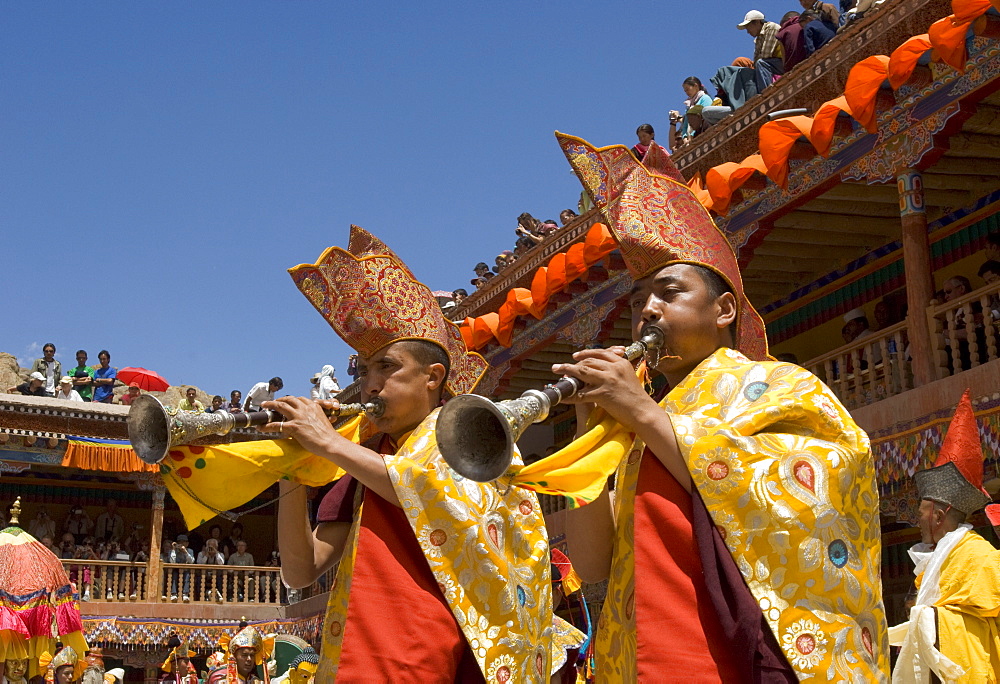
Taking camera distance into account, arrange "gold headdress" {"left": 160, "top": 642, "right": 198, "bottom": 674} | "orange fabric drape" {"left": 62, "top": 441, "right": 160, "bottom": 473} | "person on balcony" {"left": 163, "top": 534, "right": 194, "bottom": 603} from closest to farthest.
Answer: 1. "gold headdress" {"left": 160, "top": 642, "right": 198, "bottom": 674}
2. "orange fabric drape" {"left": 62, "top": 441, "right": 160, "bottom": 473}
3. "person on balcony" {"left": 163, "top": 534, "right": 194, "bottom": 603}

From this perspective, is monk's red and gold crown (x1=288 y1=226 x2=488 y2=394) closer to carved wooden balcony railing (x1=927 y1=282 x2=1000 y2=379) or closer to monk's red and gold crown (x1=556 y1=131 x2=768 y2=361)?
monk's red and gold crown (x1=556 y1=131 x2=768 y2=361)

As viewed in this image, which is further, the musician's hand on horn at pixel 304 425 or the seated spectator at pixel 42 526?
the seated spectator at pixel 42 526

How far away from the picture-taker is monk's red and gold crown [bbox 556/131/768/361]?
2996 mm

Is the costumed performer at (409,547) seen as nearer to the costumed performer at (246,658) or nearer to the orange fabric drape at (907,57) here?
the orange fabric drape at (907,57)

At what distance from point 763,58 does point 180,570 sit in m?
13.8

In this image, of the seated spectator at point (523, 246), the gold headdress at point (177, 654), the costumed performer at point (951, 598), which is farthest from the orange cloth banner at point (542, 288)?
the gold headdress at point (177, 654)

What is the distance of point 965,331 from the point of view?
26.5 feet

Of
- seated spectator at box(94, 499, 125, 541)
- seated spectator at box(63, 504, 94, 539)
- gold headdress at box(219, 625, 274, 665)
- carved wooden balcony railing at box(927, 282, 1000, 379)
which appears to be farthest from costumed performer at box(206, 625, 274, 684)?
seated spectator at box(94, 499, 125, 541)

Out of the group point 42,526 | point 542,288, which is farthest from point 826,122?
point 42,526

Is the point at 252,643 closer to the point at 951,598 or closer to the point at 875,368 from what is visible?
the point at 875,368

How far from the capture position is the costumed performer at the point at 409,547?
3084 mm

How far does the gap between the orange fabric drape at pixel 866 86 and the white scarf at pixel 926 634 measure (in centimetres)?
383

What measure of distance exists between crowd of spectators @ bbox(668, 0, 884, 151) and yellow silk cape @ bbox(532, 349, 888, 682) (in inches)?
261

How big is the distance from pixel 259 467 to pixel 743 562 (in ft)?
4.62
